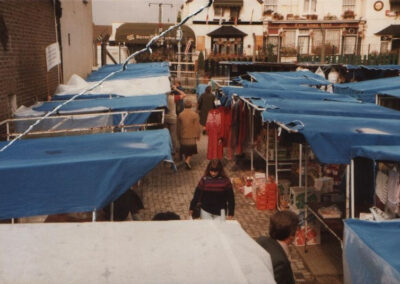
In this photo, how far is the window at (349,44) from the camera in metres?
40.2

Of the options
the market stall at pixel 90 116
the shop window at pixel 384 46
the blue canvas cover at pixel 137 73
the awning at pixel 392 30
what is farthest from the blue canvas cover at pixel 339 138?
the shop window at pixel 384 46

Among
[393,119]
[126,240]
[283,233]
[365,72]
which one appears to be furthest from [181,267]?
[365,72]

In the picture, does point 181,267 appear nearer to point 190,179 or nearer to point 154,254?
point 154,254


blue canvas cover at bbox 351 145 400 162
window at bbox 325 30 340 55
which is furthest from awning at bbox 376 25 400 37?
blue canvas cover at bbox 351 145 400 162

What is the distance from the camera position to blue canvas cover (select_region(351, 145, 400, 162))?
5.02 meters

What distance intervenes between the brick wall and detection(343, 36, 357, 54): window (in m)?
33.1

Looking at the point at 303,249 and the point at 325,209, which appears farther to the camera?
the point at 303,249

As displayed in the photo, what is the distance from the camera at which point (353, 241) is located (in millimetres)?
3709

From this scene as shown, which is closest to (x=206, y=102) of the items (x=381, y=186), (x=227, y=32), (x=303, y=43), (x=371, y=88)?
(x=371, y=88)

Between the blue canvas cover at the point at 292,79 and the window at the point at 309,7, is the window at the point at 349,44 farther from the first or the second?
the blue canvas cover at the point at 292,79

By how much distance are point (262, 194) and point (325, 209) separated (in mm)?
2354

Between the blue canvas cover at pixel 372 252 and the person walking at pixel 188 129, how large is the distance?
8.28 m

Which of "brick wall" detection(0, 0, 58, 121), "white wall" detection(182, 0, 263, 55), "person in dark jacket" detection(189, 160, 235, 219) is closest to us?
"person in dark jacket" detection(189, 160, 235, 219)

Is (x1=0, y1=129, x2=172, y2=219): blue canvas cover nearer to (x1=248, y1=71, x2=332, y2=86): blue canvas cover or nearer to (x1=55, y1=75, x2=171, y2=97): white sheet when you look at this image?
(x1=55, y1=75, x2=171, y2=97): white sheet
